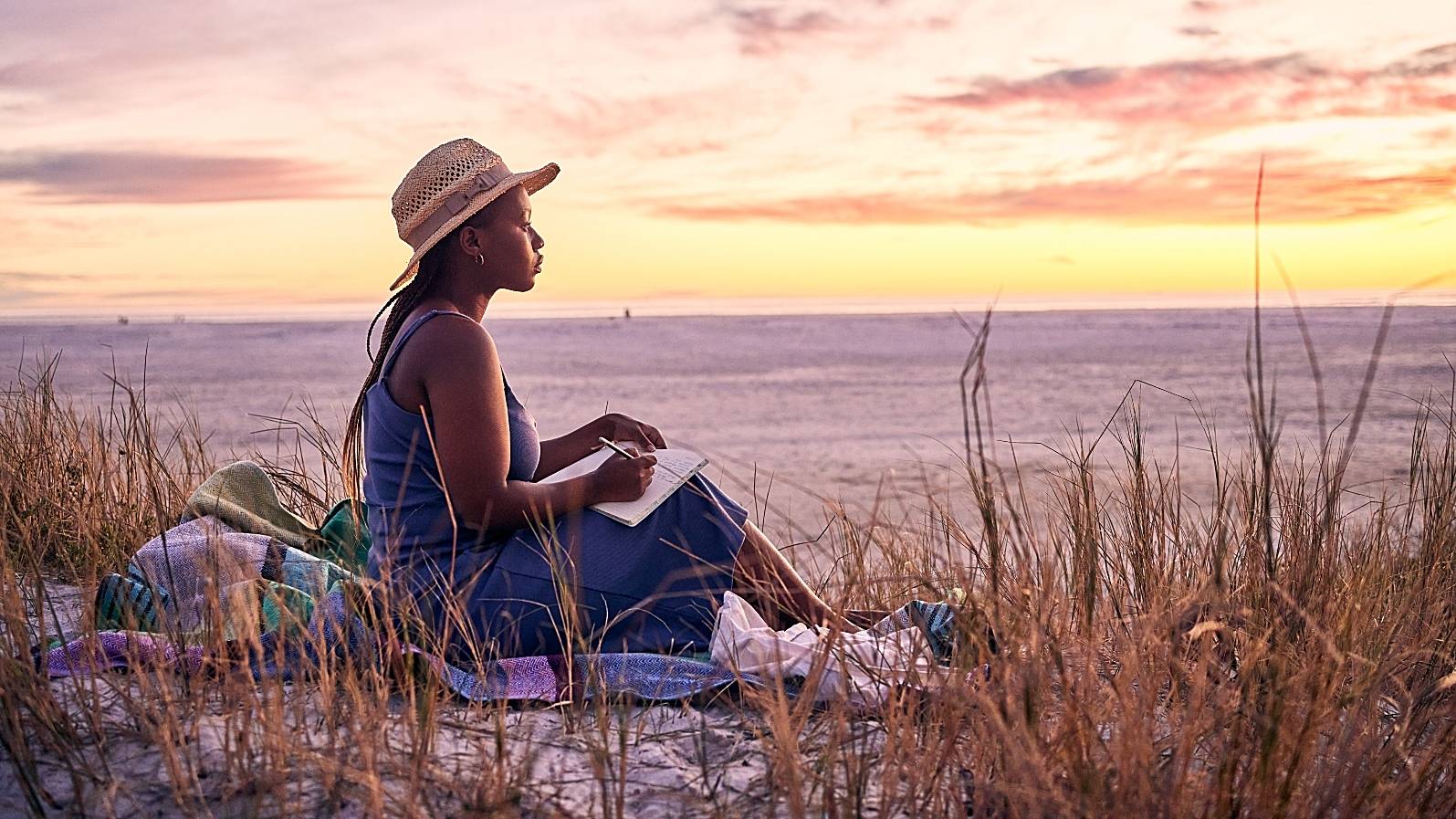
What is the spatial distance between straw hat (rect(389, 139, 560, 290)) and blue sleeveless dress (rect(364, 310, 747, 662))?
315 mm

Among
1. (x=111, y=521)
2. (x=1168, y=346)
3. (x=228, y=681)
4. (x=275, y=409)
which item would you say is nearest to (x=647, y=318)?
(x=1168, y=346)

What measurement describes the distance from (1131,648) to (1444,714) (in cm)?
98

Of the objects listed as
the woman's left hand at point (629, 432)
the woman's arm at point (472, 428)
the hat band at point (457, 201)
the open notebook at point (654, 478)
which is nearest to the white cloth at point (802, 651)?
the open notebook at point (654, 478)

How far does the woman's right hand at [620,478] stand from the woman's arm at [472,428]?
0.08 m

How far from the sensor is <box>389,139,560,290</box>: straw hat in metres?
3.42

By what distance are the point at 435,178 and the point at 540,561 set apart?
43.4 inches

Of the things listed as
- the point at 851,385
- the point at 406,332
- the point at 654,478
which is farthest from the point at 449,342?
the point at 851,385

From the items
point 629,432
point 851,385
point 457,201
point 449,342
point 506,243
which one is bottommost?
point 851,385

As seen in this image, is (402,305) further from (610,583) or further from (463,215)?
(610,583)

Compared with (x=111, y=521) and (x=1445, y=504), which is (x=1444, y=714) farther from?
(x=111, y=521)

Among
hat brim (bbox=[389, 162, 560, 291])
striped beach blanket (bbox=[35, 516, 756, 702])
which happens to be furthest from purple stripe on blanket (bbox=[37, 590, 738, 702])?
hat brim (bbox=[389, 162, 560, 291])

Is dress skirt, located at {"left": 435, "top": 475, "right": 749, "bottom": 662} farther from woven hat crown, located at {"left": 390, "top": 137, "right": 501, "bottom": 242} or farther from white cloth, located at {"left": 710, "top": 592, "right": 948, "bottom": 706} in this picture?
woven hat crown, located at {"left": 390, "top": 137, "right": 501, "bottom": 242}

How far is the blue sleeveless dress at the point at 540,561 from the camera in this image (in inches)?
128

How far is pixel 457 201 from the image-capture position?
344 cm
